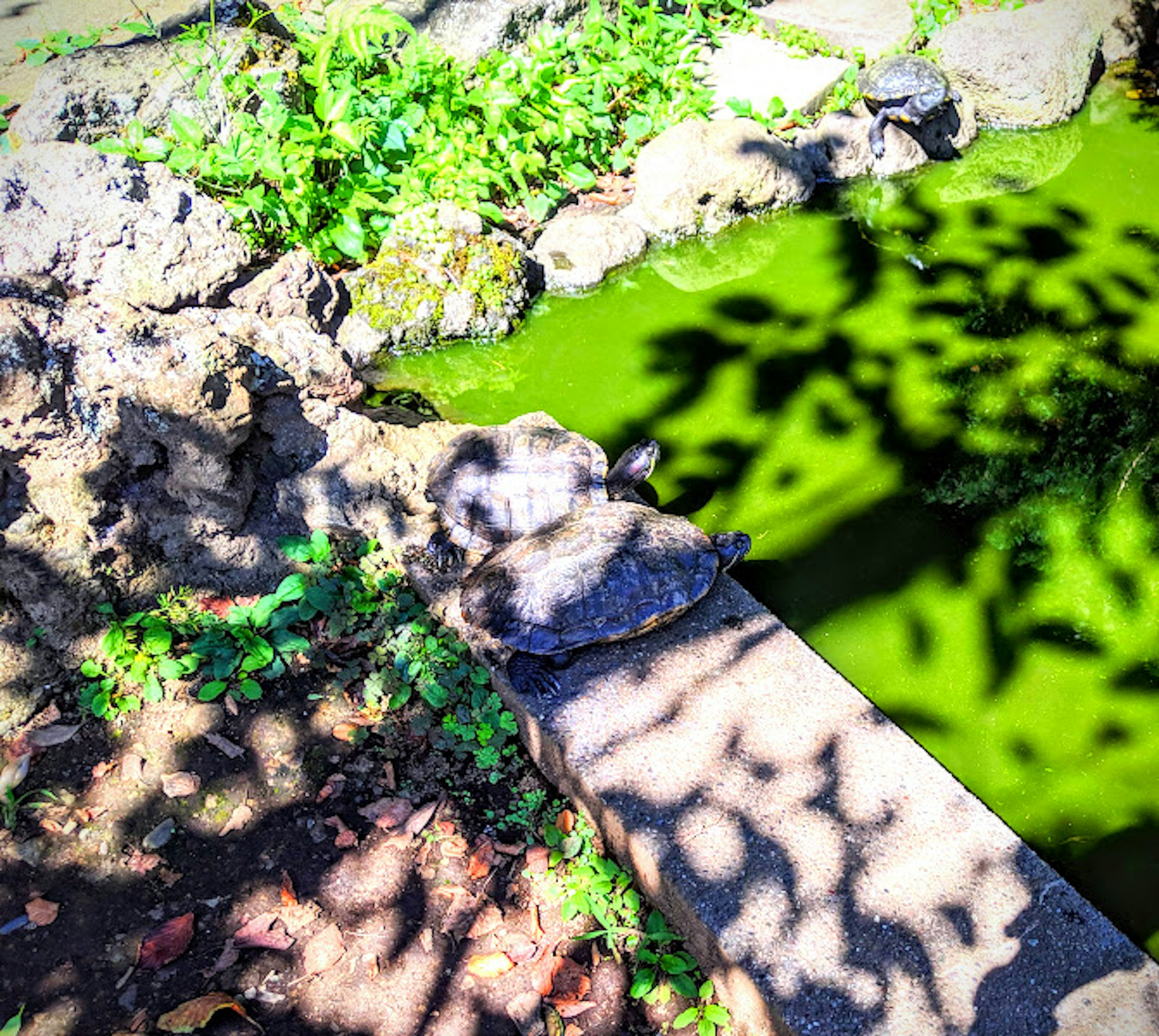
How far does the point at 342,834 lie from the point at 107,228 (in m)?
3.29

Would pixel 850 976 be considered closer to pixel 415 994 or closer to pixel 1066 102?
pixel 415 994

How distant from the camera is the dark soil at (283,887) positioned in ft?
10.4

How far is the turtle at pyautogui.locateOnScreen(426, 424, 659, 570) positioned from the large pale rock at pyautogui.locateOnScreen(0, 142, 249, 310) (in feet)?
6.14

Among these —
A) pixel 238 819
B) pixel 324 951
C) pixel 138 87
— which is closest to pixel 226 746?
pixel 238 819

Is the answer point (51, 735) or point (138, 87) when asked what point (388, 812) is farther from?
point (138, 87)

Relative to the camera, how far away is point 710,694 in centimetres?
377

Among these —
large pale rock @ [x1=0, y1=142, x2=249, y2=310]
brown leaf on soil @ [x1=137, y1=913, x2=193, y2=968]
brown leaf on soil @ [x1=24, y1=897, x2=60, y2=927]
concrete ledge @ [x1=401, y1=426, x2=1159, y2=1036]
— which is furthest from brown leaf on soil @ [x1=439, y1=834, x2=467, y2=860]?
large pale rock @ [x1=0, y1=142, x2=249, y2=310]

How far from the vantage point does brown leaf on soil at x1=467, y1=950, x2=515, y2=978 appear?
3273mm

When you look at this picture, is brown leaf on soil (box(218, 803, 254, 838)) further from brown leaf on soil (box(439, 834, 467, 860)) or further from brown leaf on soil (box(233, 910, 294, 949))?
brown leaf on soil (box(439, 834, 467, 860))

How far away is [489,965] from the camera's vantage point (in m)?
3.29

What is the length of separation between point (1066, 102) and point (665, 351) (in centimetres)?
459

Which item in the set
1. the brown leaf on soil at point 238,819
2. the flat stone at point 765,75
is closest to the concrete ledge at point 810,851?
the brown leaf on soil at point 238,819

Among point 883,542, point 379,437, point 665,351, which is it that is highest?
point 379,437

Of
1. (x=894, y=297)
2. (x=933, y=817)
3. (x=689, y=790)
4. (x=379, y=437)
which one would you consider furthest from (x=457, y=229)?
(x=933, y=817)
